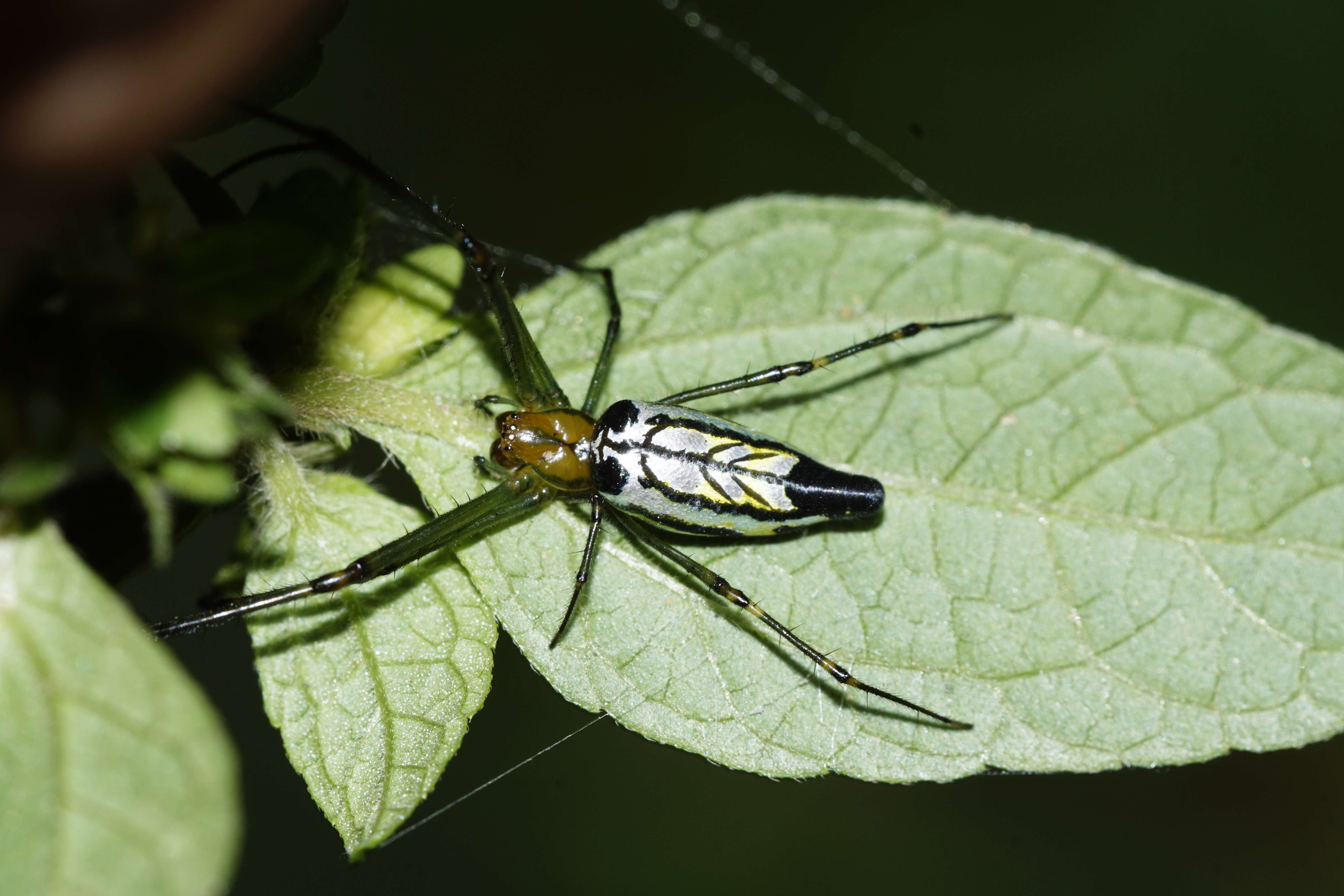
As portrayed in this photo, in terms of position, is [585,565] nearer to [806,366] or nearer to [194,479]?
[806,366]

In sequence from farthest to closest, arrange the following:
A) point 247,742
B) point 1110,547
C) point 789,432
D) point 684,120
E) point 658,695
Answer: point 684,120 < point 247,742 < point 789,432 < point 1110,547 < point 658,695

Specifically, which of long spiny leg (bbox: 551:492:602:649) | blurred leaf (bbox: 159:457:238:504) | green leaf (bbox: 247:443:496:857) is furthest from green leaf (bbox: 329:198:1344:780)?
blurred leaf (bbox: 159:457:238:504)

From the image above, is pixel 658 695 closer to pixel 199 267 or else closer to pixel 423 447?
pixel 423 447

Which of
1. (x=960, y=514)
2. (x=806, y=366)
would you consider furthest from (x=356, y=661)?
(x=960, y=514)

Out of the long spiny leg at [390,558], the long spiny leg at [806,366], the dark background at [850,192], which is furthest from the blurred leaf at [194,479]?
the dark background at [850,192]

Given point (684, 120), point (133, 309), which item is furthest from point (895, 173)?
point (133, 309)
